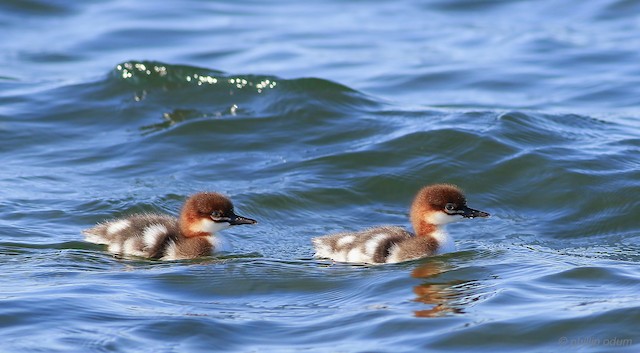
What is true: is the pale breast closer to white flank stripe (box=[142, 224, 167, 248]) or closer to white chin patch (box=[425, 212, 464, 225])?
white chin patch (box=[425, 212, 464, 225])

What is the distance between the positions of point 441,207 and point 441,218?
0.27 ft

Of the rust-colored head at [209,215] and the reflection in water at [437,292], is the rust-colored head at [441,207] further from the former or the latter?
the rust-colored head at [209,215]

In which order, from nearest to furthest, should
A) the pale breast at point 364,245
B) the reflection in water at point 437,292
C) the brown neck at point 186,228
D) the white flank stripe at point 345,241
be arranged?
1. the reflection in water at point 437,292
2. the pale breast at point 364,245
3. the white flank stripe at point 345,241
4. the brown neck at point 186,228

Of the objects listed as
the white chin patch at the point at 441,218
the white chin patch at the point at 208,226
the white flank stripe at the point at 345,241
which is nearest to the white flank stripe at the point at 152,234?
the white chin patch at the point at 208,226

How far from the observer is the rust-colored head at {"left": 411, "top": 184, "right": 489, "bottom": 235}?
30.0 ft

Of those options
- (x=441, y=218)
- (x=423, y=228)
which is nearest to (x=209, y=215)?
(x=423, y=228)

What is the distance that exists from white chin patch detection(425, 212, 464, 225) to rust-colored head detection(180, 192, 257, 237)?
1344 mm

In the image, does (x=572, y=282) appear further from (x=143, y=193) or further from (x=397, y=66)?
(x=397, y=66)

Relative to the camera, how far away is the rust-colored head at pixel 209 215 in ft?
30.5

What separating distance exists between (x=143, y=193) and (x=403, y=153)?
263cm

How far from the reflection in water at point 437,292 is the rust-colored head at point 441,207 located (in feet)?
1.27

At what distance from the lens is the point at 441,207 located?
30.0ft

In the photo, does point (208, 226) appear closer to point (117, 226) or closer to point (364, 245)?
point (117, 226)

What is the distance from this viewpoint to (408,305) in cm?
789
